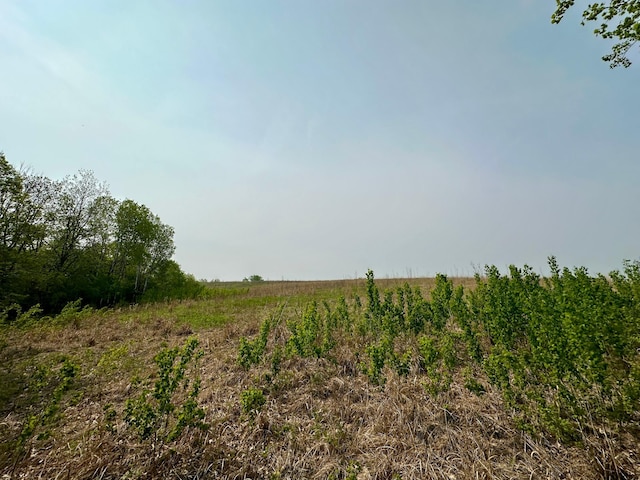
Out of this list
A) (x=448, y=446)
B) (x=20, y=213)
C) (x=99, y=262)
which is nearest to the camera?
(x=448, y=446)

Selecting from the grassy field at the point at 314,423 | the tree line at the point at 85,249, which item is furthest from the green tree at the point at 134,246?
the grassy field at the point at 314,423

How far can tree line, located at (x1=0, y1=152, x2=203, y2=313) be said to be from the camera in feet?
42.9

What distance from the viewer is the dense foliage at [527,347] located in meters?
2.98

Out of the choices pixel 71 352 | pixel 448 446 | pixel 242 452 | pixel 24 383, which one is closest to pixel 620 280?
pixel 448 446

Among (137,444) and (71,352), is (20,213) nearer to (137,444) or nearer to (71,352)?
(71,352)

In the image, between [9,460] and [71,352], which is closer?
[9,460]

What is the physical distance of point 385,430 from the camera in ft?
11.5

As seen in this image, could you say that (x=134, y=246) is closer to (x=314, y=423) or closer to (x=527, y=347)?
(x=314, y=423)

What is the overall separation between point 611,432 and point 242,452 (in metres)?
4.04

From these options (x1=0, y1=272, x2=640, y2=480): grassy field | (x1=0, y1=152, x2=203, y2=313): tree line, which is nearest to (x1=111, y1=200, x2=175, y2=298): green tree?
(x1=0, y1=152, x2=203, y2=313): tree line

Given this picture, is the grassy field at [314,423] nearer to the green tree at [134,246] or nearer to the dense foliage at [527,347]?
the dense foliage at [527,347]

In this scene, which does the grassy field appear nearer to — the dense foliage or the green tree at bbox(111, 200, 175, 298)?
the dense foliage

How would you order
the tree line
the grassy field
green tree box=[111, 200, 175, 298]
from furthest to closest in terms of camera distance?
green tree box=[111, 200, 175, 298] < the tree line < the grassy field

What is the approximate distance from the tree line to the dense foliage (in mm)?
13127
